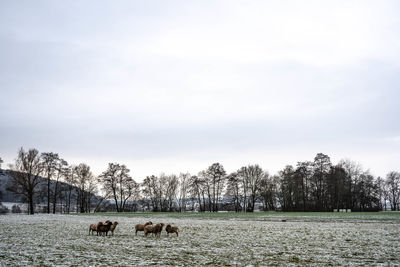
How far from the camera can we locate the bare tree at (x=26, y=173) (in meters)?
71.3

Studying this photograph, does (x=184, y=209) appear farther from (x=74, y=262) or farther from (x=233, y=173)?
(x=74, y=262)

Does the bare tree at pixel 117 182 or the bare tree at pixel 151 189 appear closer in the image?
the bare tree at pixel 117 182

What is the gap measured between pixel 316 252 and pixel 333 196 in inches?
3473

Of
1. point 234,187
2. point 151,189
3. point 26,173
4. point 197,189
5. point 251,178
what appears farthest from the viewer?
point 151,189

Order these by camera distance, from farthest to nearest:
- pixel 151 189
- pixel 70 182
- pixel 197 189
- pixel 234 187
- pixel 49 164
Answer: pixel 151 189 → pixel 197 189 → pixel 234 187 → pixel 70 182 → pixel 49 164

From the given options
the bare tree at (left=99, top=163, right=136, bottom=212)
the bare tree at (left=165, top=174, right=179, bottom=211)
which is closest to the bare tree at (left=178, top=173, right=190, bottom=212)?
the bare tree at (left=165, top=174, right=179, bottom=211)

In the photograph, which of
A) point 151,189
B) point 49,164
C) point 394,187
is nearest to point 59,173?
point 49,164

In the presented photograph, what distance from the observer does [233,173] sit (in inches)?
4291

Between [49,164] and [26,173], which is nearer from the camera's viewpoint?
[26,173]

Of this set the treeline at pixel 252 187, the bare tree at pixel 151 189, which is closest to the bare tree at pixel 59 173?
the treeline at pixel 252 187

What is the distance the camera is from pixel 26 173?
73000mm

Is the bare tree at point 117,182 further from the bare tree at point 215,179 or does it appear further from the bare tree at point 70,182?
the bare tree at point 215,179

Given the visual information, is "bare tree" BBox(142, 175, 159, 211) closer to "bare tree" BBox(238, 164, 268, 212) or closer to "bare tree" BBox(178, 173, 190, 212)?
"bare tree" BBox(178, 173, 190, 212)

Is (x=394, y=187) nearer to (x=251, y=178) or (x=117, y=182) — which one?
(x=251, y=178)
